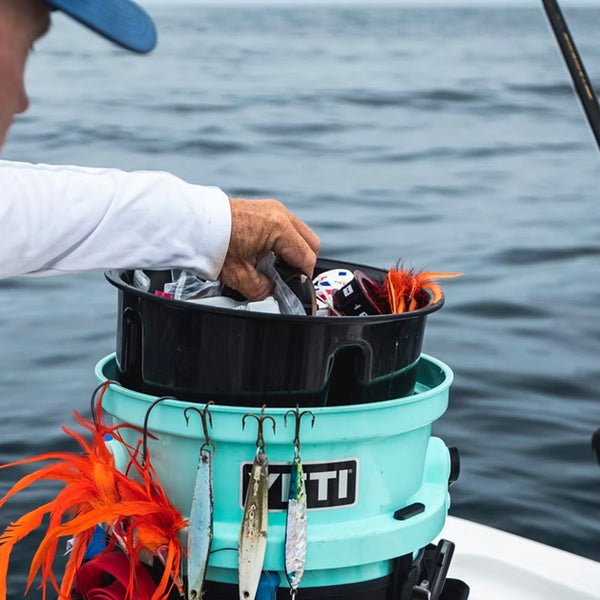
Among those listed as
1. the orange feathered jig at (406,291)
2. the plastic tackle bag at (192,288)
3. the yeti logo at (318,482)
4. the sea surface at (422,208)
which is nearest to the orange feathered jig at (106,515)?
the yeti logo at (318,482)

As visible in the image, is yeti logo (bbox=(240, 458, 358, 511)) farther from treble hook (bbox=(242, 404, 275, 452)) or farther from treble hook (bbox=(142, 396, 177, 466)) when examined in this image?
treble hook (bbox=(142, 396, 177, 466))

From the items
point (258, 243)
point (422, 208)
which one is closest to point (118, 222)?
point (258, 243)

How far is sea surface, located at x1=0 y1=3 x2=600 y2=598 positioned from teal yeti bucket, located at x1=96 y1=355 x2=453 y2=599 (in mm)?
301

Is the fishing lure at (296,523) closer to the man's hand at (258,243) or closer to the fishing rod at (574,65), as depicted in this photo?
the man's hand at (258,243)

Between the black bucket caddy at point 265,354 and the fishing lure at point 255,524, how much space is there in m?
0.06

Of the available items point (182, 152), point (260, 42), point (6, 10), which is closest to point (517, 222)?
point (182, 152)

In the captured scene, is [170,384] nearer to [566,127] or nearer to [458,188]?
[458,188]

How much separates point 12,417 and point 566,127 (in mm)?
12129

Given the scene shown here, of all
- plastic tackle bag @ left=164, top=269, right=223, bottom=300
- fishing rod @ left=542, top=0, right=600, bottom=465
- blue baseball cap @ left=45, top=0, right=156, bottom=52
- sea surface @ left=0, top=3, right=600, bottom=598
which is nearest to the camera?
blue baseball cap @ left=45, top=0, right=156, bottom=52

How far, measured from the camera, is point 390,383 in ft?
4.93

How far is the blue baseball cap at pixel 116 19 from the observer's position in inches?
35.7

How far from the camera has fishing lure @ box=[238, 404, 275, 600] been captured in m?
1.38

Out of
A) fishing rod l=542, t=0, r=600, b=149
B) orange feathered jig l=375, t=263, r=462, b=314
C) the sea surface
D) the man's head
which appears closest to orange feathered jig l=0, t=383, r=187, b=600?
the sea surface

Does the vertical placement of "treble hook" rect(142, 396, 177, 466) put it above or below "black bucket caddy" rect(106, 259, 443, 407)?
below
